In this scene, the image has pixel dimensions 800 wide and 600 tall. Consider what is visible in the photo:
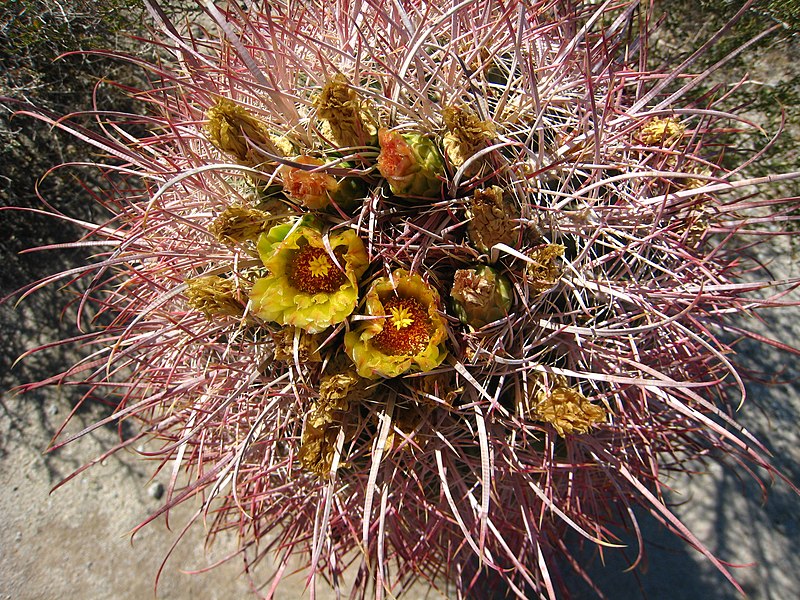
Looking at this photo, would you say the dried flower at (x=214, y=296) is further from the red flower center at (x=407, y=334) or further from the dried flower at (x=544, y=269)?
the dried flower at (x=544, y=269)

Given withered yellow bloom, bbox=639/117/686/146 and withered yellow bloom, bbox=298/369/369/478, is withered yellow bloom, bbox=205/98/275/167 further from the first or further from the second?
withered yellow bloom, bbox=639/117/686/146

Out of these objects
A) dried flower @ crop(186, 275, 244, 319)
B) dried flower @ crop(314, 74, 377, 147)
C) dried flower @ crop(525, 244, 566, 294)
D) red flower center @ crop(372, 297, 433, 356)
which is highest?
dried flower @ crop(314, 74, 377, 147)

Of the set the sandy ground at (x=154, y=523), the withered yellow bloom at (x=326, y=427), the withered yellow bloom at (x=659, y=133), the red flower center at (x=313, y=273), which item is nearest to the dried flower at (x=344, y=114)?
the red flower center at (x=313, y=273)

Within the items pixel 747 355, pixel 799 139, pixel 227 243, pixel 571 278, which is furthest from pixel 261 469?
pixel 799 139

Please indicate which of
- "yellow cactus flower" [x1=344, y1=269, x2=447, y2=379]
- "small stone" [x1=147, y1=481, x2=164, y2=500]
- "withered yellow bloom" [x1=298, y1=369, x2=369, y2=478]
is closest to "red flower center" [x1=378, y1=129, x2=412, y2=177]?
"yellow cactus flower" [x1=344, y1=269, x2=447, y2=379]

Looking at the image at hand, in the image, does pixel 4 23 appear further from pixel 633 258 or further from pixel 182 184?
pixel 633 258

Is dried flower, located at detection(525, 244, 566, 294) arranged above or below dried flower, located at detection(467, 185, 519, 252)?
below
